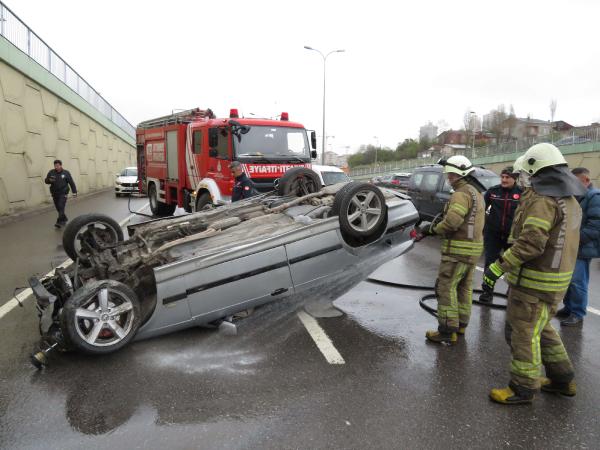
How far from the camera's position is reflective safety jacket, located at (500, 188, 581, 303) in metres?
2.85

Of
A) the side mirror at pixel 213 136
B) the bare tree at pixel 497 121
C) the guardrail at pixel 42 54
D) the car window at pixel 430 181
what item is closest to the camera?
the side mirror at pixel 213 136

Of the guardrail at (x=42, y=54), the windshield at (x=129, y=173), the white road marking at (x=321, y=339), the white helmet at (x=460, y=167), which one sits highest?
the guardrail at (x=42, y=54)

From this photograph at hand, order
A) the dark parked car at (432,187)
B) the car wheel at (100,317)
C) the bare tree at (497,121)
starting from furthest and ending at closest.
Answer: the bare tree at (497,121) < the dark parked car at (432,187) < the car wheel at (100,317)

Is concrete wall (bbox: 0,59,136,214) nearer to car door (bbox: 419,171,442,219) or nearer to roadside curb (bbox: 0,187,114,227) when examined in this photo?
roadside curb (bbox: 0,187,114,227)

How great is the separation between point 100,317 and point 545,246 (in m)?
3.33

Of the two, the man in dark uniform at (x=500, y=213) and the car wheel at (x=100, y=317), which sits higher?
the man in dark uniform at (x=500, y=213)

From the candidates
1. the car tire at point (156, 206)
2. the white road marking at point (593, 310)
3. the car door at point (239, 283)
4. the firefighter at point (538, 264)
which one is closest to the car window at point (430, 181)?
the white road marking at point (593, 310)

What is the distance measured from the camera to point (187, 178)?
1034cm

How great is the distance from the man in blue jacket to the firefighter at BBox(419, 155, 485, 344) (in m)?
1.30

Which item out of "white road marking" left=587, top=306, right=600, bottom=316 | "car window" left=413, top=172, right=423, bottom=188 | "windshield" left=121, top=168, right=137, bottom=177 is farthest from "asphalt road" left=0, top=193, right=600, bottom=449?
"windshield" left=121, top=168, right=137, bottom=177

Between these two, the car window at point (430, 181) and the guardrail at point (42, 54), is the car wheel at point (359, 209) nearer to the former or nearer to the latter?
the car window at point (430, 181)

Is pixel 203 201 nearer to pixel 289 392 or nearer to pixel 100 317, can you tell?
pixel 100 317

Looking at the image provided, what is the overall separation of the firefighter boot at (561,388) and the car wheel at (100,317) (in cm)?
321

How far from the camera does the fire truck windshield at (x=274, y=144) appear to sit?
8.60 m
